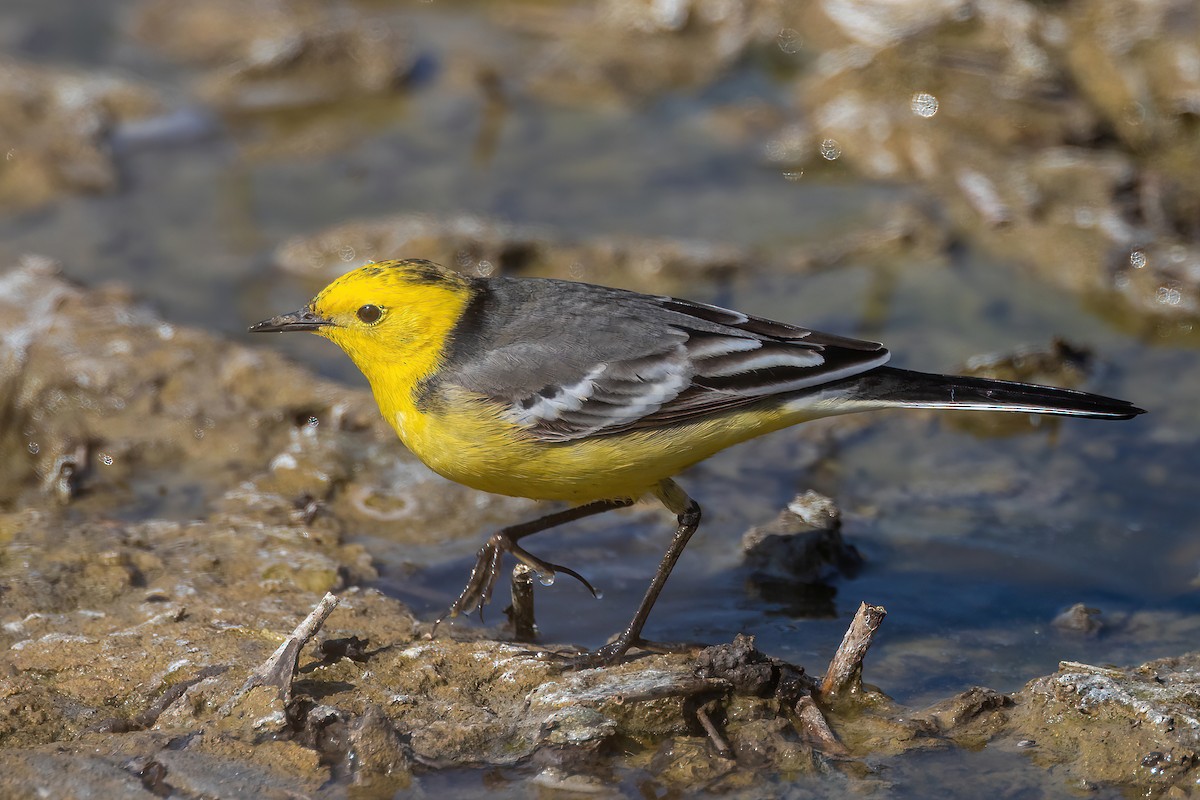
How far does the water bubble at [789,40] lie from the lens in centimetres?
1261

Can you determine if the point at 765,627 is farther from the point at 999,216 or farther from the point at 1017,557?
the point at 999,216

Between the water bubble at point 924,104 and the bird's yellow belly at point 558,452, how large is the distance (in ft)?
19.1

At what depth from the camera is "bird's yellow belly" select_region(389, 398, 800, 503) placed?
226 inches

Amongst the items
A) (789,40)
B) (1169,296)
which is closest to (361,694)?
(1169,296)

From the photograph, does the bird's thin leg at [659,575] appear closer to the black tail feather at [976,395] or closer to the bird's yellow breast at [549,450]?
the bird's yellow breast at [549,450]

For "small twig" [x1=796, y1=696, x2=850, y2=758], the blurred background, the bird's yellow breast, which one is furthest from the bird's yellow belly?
"small twig" [x1=796, y1=696, x2=850, y2=758]

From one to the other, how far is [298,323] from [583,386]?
4.58 ft

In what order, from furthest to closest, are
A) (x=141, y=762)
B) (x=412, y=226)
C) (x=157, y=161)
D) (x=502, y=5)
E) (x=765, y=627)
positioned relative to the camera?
(x=502, y=5), (x=157, y=161), (x=412, y=226), (x=765, y=627), (x=141, y=762)

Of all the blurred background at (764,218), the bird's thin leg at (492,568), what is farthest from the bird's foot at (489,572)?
the blurred background at (764,218)

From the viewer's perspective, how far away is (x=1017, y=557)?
696 cm

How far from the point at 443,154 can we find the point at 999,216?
4660 mm

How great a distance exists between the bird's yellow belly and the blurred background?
0.85m

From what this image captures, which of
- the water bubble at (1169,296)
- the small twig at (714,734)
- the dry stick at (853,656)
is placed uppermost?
the water bubble at (1169,296)

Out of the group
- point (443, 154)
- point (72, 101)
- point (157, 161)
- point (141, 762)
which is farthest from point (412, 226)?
point (141, 762)
